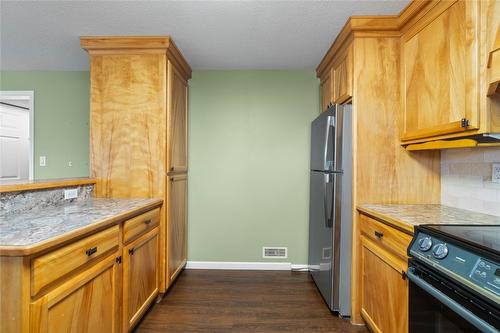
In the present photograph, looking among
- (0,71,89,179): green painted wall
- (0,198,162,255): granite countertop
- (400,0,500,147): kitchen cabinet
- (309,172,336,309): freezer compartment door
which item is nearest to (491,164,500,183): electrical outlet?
(400,0,500,147): kitchen cabinet

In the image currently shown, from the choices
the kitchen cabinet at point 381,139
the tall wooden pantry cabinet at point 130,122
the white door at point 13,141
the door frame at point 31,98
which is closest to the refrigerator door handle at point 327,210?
the kitchen cabinet at point 381,139

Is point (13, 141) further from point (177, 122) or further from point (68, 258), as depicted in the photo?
point (68, 258)

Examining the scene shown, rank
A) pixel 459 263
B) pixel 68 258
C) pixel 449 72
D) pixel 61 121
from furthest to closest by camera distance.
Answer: pixel 61 121 → pixel 449 72 → pixel 68 258 → pixel 459 263

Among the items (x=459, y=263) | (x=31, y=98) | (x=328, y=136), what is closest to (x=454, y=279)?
(x=459, y=263)

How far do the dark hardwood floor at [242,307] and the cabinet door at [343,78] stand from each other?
68.9 inches

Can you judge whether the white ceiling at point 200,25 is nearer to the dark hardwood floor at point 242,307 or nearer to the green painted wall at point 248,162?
the green painted wall at point 248,162

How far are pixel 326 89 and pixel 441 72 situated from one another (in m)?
1.20

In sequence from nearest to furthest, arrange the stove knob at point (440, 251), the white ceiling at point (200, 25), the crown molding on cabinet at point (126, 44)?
the stove knob at point (440, 251) < the white ceiling at point (200, 25) < the crown molding on cabinet at point (126, 44)

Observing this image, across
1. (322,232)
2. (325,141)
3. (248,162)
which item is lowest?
(322,232)

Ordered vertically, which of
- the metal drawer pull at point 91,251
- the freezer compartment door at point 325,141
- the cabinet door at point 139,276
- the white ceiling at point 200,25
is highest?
the white ceiling at point 200,25

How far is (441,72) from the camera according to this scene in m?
1.53

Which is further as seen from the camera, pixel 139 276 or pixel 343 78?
pixel 343 78

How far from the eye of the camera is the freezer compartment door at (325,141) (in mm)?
2037

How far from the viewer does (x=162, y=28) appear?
2098mm
